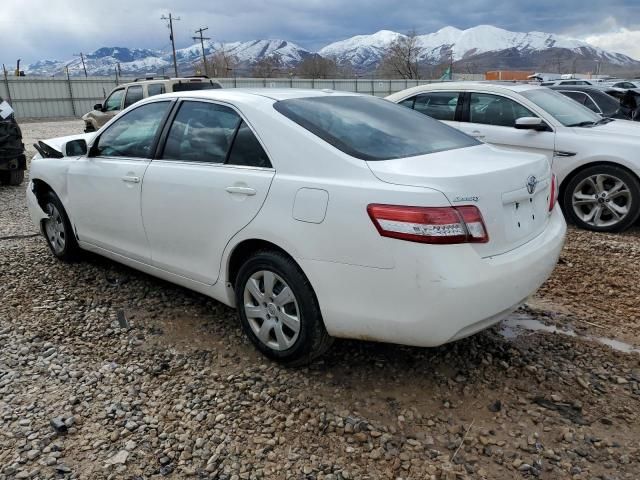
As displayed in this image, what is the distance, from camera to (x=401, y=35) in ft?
281

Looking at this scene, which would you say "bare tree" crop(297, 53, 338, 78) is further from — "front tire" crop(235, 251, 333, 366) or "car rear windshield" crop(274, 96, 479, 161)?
"front tire" crop(235, 251, 333, 366)

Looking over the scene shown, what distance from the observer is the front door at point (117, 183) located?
3.85m

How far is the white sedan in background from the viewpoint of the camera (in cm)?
586

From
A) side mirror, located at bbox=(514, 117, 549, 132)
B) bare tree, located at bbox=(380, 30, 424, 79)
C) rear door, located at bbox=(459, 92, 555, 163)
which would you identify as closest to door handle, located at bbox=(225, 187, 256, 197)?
rear door, located at bbox=(459, 92, 555, 163)

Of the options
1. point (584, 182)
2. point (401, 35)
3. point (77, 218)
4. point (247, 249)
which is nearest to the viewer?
point (247, 249)

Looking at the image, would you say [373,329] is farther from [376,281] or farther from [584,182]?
[584,182]

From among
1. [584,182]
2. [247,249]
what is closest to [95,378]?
[247,249]

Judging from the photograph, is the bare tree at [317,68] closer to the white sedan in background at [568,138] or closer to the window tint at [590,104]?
the window tint at [590,104]

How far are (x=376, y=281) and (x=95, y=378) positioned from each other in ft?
5.81

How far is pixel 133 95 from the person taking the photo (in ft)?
44.3

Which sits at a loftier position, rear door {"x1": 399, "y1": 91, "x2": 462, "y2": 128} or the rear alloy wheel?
rear door {"x1": 399, "y1": 91, "x2": 462, "y2": 128}

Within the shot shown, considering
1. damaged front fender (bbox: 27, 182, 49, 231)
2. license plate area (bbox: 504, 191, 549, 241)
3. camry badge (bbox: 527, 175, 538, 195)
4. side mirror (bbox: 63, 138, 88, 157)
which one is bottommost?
damaged front fender (bbox: 27, 182, 49, 231)

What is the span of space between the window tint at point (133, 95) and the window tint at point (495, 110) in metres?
9.03

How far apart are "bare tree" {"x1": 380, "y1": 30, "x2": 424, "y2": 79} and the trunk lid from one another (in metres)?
79.9
